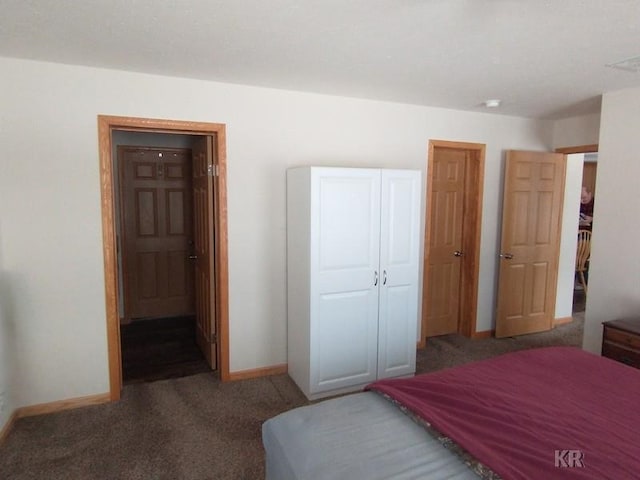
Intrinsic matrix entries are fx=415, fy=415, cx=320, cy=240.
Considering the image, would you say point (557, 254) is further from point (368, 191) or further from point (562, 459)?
point (562, 459)

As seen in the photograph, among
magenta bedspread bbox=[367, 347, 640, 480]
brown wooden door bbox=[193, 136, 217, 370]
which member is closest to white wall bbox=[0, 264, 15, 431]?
brown wooden door bbox=[193, 136, 217, 370]

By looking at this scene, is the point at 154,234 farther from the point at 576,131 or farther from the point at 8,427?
the point at 576,131

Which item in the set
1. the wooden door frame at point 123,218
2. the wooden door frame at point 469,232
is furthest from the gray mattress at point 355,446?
the wooden door frame at point 123,218

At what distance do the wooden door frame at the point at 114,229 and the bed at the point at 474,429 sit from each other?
5.29 feet

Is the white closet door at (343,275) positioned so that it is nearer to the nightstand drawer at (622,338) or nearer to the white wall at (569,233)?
the nightstand drawer at (622,338)

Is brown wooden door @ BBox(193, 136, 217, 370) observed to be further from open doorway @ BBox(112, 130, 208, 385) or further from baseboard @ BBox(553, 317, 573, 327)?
baseboard @ BBox(553, 317, 573, 327)

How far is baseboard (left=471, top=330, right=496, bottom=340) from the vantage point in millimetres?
4361

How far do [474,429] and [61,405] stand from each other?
2744 millimetres

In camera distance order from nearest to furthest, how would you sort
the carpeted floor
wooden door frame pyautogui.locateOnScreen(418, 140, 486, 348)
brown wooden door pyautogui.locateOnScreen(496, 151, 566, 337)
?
the carpeted floor → wooden door frame pyautogui.locateOnScreen(418, 140, 486, 348) → brown wooden door pyautogui.locateOnScreen(496, 151, 566, 337)

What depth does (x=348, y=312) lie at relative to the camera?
313cm

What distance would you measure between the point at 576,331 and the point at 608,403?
3227 mm

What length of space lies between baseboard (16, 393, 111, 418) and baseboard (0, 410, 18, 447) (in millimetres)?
35

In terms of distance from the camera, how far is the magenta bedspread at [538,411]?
1.38 meters

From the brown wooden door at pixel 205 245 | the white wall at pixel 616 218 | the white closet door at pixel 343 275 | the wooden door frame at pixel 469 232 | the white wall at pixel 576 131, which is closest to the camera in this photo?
the white closet door at pixel 343 275
